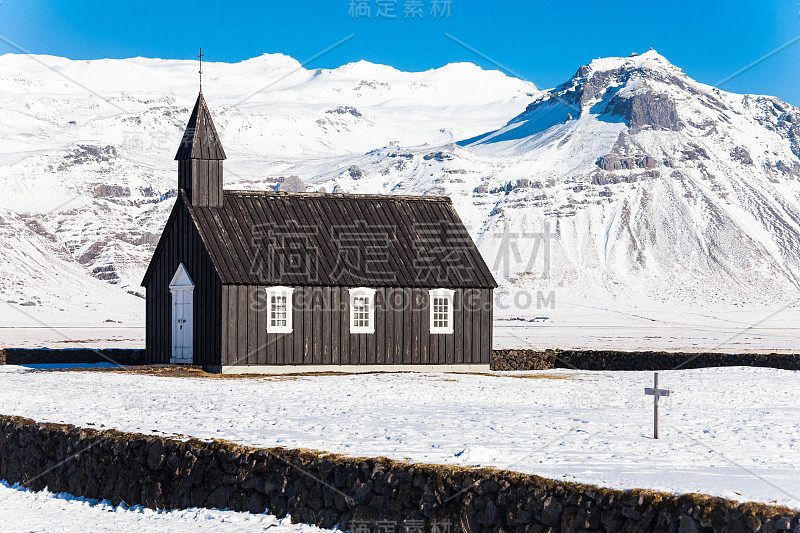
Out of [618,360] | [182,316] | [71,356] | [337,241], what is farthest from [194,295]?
[618,360]

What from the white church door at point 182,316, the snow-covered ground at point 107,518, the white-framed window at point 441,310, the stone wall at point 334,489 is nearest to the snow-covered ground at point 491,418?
the stone wall at point 334,489

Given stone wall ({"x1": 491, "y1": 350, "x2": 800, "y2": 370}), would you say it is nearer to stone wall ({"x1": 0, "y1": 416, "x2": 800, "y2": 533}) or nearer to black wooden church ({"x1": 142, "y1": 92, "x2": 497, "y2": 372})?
black wooden church ({"x1": 142, "y1": 92, "x2": 497, "y2": 372})

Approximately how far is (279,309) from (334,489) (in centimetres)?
2040

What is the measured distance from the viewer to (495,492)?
44.1 feet

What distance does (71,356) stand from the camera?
42438 millimetres

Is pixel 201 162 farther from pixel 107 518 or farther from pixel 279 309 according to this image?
pixel 107 518

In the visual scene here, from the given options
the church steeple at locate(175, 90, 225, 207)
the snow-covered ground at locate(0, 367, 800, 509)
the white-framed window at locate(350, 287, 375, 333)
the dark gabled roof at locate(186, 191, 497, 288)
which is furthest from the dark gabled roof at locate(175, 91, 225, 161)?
the snow-covered ground at locate(0, 367, 800, 509)

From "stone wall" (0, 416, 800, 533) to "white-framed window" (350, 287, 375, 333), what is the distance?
17.3 m

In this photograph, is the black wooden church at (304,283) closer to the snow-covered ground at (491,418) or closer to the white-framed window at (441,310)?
the white-framed window at (441,310)

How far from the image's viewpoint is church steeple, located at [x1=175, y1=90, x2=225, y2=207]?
37.1 metres

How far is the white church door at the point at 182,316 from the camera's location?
36.0 m

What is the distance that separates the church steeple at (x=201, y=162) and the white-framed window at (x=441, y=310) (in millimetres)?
8111

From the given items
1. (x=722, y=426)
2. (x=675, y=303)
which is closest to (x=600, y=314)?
(x=675, y=303)

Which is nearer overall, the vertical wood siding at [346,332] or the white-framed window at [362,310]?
the vertical wood siding at [346,332]
